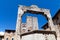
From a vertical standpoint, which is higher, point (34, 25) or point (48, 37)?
point (34, 25)

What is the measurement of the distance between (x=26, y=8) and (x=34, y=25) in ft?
48.2

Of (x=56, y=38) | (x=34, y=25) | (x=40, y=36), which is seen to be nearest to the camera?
(x=40, y=36)

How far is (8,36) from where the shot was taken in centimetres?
2938

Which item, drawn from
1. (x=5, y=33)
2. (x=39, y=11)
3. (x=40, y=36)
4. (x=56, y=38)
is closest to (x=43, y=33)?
(x=40, y=36)

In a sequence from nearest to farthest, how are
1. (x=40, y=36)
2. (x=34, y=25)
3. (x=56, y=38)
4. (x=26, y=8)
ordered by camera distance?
(x=40, y=36) → (x=56, y=38) → (x=26, y=8) → (x=34, y=25)

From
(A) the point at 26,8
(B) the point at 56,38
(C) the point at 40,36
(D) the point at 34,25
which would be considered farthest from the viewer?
(D) the point at 34,25

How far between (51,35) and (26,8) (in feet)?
16.6

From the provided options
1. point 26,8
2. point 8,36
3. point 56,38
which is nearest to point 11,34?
point 8,36

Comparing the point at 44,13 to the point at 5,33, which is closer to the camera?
the point at 44,13

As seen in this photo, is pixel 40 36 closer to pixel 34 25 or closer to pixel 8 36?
pixel 34 25

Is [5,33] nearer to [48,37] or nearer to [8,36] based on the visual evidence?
[8,36]

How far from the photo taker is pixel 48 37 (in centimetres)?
1070

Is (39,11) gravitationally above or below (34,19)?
below

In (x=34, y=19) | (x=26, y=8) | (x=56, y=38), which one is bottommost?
(x=56, y=38)
